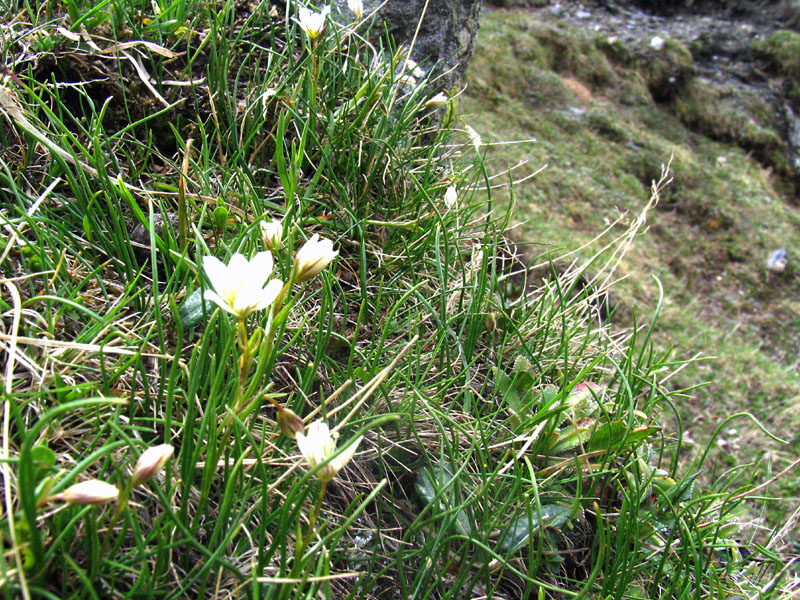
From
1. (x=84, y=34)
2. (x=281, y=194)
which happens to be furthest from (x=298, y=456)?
(x=84, y=34)

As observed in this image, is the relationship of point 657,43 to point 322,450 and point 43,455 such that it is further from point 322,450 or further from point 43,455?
point 43,455

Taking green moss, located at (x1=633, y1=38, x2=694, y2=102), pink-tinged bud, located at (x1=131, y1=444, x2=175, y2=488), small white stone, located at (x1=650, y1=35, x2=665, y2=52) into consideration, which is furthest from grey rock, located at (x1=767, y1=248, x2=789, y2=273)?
pink-tinged bud, located at (x1=131, y1=444, x2=175, y2=488)

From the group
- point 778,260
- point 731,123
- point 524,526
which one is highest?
point 731,123

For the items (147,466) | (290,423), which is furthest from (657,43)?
(147,466)

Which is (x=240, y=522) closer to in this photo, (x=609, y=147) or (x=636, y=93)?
(x=609, y=147)

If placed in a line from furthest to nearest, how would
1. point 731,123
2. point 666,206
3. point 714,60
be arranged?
point 714,60, point 731,123, point 666,206

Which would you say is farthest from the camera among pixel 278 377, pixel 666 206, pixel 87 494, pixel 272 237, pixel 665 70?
pixel 665 70
